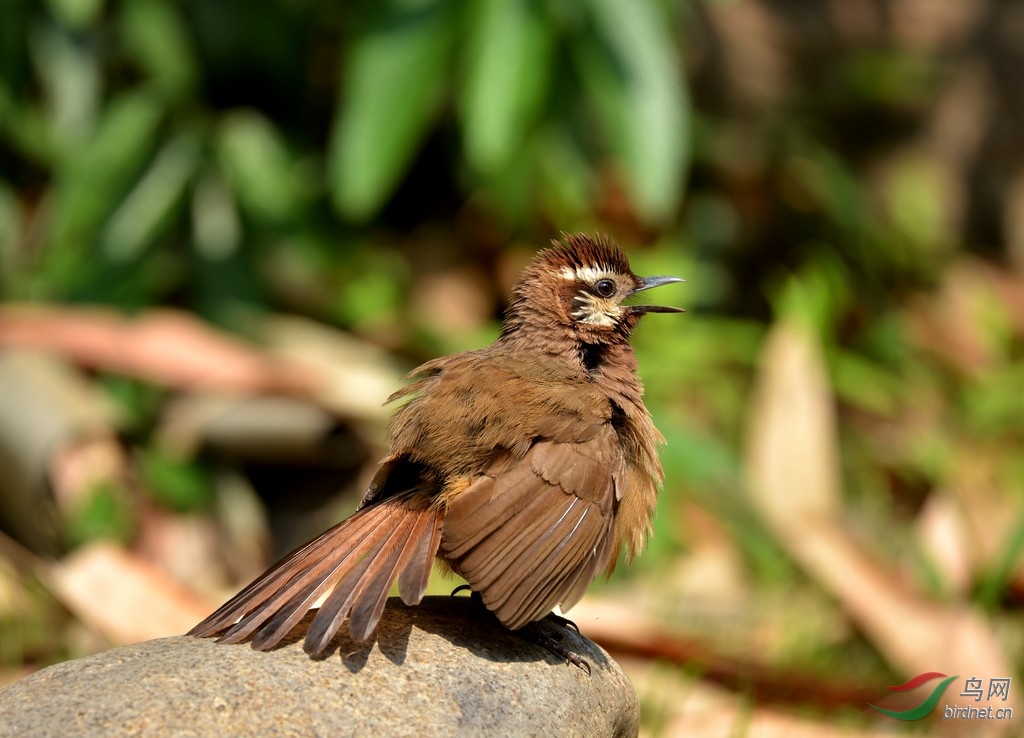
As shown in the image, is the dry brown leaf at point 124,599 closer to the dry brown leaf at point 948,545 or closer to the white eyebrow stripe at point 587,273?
the white eyebrow stripe at point 587,273

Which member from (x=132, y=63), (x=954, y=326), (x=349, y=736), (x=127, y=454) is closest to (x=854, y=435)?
(x=954, y=326)

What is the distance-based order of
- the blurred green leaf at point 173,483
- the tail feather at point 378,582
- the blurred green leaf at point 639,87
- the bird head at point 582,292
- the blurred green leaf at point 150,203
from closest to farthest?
the tail feather at point 378,582 → the bird head at point 582,292 → the blurred green leaf at point 639,87 → the blurred green leaf at point 173,483 → the blurred green leaf at point 150,203

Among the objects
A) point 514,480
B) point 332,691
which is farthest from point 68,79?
point 332,691

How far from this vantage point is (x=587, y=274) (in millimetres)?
4246

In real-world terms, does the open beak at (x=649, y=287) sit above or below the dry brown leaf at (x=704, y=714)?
above

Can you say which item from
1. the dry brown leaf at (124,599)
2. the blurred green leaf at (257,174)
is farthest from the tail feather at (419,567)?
the blurred green leaf at (257,174)

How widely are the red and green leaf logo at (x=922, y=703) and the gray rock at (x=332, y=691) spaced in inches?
76.4

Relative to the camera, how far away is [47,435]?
21.1 feet

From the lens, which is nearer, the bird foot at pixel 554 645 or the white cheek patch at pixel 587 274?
the bird foot at pixel 554 645

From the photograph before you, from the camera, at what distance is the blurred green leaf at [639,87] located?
6086 millimetres

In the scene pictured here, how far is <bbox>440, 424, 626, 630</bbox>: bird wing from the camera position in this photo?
11.1ft

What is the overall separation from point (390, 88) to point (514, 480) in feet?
11.0

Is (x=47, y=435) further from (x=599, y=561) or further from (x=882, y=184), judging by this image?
(x=882, y=184)

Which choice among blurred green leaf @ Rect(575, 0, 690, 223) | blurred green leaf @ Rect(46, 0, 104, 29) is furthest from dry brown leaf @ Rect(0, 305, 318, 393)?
blurred green leaf @ Rect(575, 0, 690, 223)
